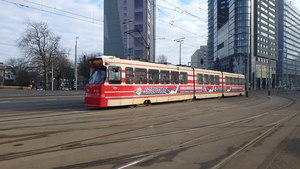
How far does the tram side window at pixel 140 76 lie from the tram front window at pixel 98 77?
97.1 inches

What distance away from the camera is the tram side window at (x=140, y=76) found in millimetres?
14766

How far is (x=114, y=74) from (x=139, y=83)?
2210mm

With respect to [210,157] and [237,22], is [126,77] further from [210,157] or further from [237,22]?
[237,22]

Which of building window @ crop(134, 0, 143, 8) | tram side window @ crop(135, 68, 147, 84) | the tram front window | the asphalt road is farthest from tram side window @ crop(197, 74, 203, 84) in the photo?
building window @ crop(134, 0, 143, 8)

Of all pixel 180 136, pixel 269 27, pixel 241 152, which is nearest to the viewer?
pixel 241 152

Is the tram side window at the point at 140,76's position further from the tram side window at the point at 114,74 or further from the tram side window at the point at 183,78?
the tram side window at the point at 183,78

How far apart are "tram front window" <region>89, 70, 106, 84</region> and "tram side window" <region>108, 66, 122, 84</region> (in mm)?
337

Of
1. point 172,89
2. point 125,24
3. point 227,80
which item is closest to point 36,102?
point 172,89

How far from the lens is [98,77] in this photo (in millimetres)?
13086

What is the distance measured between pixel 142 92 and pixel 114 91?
2.50 metres

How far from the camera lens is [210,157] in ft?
16.2

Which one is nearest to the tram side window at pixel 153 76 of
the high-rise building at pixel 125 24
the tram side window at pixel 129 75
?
the tram side window at pixel 129 75

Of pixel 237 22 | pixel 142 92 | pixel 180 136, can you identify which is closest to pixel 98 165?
pixel 180 136

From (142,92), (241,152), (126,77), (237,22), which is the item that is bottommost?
(241,152)
